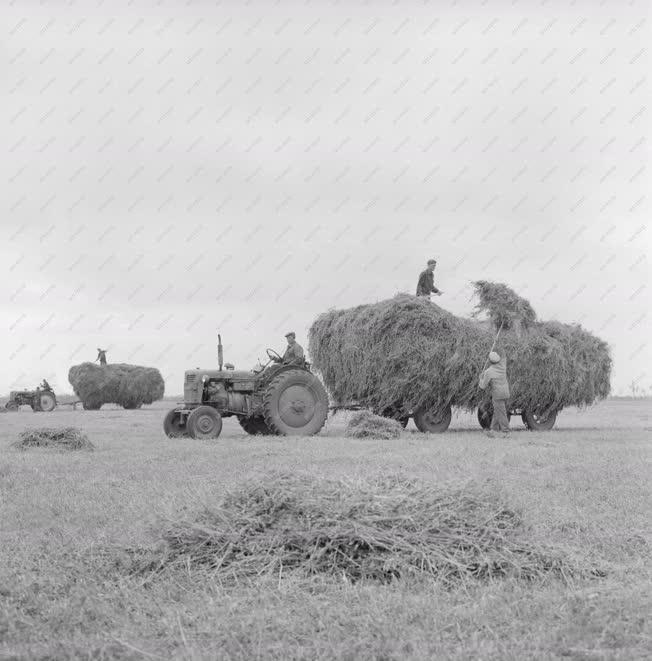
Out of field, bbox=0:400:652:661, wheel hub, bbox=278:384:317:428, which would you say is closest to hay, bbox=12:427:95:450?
wheel hub, bbox=278:384:317:428

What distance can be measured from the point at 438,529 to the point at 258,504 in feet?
3.77

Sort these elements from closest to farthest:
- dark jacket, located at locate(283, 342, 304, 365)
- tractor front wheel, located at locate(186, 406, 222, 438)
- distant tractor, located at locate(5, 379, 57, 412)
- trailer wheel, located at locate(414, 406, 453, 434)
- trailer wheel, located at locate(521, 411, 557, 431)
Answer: tractor front wheel, located at locate(186, 406, 222, 438) < dark jacket, located at locate(283, 342, 304, 365) < trailer wheel, located at locate(414, 406, 453, 434) < trailer wheel, located at locate(521, 411, 557, 431) < distant tractor, located at locate(5, 379, 57, 412)

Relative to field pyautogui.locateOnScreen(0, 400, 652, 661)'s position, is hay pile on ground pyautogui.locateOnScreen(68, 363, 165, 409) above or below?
above

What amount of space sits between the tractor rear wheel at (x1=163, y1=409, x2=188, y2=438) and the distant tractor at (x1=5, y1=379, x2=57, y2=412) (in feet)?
73.6

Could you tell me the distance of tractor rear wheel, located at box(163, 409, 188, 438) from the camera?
15.7 m

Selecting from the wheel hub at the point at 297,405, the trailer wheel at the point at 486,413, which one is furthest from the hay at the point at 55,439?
Result: the trailer wheel at the point at 486,413

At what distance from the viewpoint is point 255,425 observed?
16875 millimetres

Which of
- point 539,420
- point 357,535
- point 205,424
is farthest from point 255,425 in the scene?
point 357,535

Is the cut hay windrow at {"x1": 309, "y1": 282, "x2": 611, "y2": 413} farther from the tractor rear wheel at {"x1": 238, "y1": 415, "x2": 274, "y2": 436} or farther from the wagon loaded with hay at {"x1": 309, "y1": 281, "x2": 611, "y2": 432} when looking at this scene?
the tractor rear wheel at {"x1": 238, "y1": 415, "x2": 274, "y2": 436}

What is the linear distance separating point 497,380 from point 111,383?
26.2 metres

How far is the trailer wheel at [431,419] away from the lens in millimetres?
16969

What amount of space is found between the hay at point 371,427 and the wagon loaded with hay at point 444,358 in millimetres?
992

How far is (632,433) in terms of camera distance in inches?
626

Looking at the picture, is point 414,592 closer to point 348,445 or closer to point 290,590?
point 290,590
